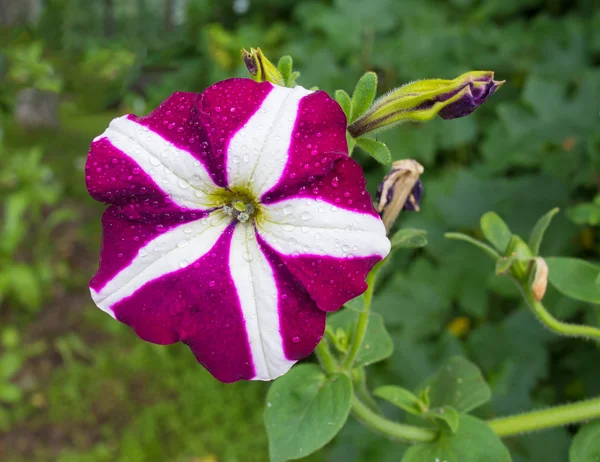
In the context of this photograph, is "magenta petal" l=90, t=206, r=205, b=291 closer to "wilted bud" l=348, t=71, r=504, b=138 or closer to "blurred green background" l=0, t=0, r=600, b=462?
"wilted bud" l=348, t=71, r=504, b=138

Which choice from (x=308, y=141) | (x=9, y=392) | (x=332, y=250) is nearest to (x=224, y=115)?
(x=308, y=141)

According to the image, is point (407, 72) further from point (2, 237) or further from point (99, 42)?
point (99, 42)

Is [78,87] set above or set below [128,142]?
below

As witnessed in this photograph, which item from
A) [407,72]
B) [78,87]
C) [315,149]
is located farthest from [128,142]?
[78,87]

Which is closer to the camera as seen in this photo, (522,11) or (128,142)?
(128,142)

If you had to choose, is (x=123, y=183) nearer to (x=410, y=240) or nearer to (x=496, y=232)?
(x=410, y=240)
